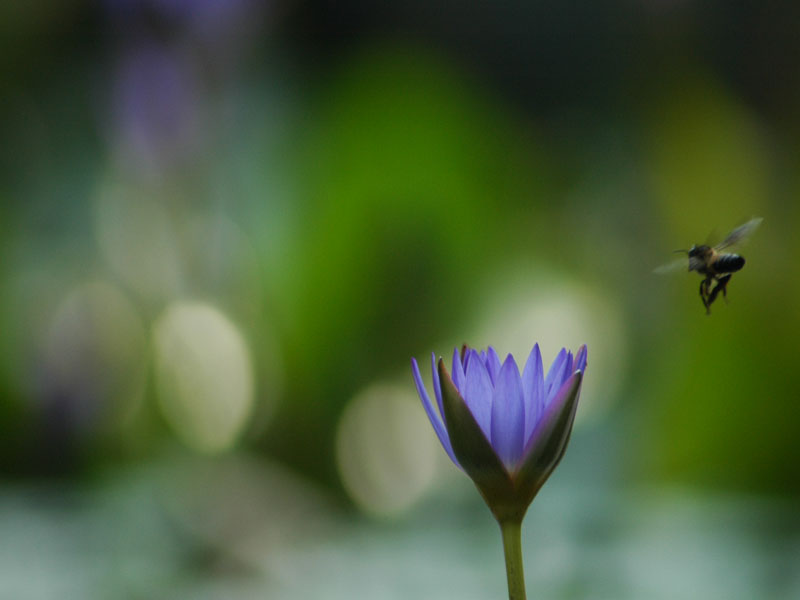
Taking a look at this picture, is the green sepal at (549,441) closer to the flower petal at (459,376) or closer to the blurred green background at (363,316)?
the flower petal at (459,376)

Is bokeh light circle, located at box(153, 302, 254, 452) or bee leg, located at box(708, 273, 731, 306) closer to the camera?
bee leg, located at box(708, 273, 731, 306)

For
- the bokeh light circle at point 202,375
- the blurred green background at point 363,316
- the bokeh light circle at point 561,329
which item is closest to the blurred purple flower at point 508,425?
the blurred green background at point 363,316

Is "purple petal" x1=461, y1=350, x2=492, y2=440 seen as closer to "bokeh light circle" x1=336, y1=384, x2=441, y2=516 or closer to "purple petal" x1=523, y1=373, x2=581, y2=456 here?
"purple petal" x1=523, y1=373, x2=581, y2=456

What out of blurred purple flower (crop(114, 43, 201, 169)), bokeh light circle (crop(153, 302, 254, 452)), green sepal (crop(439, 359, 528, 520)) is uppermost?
blurred purple flower (crop(114, 43, 201, 169))

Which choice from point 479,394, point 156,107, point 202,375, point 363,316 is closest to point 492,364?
point 479,394

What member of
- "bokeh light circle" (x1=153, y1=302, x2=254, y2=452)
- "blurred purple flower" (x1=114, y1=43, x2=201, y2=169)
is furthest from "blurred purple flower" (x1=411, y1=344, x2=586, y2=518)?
"blurred purple flower" (x1=114, y1=43, x2=201, y2=169)

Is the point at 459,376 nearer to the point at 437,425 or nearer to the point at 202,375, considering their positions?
the point at 437,425
